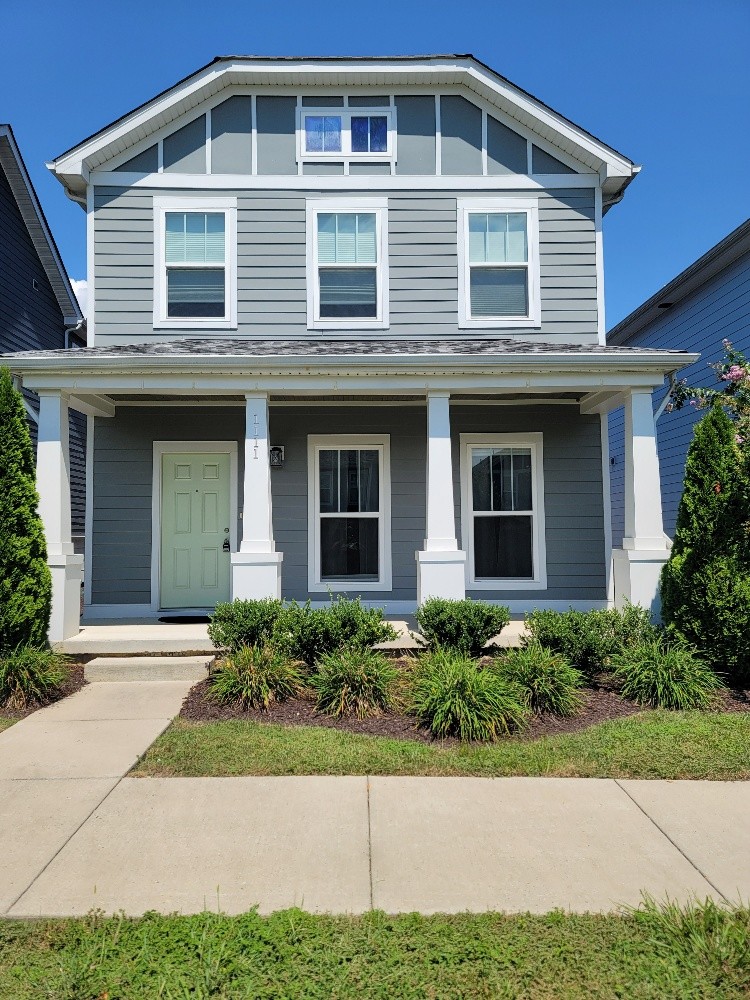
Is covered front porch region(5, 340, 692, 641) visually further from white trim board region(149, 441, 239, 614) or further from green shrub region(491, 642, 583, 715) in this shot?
green shrub region(491, 642, 583, 715)

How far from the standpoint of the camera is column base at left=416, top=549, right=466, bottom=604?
7.25 meters

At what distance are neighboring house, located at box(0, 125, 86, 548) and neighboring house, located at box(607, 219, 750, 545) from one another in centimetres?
1109

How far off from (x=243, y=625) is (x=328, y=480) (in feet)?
10.9

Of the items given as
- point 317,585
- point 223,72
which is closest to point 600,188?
point 223,72

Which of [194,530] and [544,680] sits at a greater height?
[194,530]

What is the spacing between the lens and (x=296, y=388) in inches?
299

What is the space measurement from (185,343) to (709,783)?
7.23 meters

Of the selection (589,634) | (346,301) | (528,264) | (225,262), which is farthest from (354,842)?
(528,264)

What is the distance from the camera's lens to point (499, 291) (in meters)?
9.25

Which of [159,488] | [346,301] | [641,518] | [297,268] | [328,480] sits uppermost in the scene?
[297,268]

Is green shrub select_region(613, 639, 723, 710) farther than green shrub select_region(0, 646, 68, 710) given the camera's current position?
No

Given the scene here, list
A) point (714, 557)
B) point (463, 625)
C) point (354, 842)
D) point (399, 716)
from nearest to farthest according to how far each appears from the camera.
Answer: point (354, 842) → point (399, 716) → point (714, 557) → point (463, 625)

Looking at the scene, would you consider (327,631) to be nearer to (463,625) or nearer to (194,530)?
(463,625)

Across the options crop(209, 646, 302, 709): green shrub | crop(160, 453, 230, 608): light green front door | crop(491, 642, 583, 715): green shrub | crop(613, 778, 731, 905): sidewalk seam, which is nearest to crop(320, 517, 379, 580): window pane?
crop(160, 453, 230, 608): light green front door
